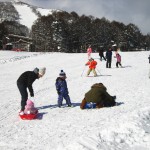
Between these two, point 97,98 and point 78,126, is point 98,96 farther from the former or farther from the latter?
point 78,126

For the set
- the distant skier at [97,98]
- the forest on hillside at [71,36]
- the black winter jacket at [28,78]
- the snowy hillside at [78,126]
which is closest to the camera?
the snowy hillside at [78,126]

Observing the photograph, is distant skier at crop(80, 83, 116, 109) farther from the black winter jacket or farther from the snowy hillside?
the black winter jacket

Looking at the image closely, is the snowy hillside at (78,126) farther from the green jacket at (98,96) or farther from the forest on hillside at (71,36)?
the forest on hillside at (71,36)

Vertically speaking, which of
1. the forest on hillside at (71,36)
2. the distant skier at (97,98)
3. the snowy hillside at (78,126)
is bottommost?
the snowy hillside at (78,126)

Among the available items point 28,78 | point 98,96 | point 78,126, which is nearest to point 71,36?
point 98,96

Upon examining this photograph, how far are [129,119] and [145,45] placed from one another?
12026 centimetres

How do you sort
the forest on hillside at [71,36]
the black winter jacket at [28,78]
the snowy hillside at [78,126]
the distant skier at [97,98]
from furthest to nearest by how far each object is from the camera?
the forest on hillside at [71,36] → the distant skier at [97,98] → the black winter jacket at [28,78] → the snowy hillside at [78,126]

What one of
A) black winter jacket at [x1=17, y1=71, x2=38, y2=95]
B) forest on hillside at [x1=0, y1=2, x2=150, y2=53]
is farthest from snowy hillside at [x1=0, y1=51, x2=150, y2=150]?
forest on hillside at [x1=0, y1=2, x2=150, y2=53]

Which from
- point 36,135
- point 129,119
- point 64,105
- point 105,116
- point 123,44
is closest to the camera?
point 36,135

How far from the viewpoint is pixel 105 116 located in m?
12.4

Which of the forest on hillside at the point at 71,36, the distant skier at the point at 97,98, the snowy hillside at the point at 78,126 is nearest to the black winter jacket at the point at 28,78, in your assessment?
the snowy hillside at the point at 78,126

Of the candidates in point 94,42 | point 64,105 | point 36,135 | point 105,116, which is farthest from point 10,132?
point 94,42

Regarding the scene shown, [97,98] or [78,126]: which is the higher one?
[97,98]

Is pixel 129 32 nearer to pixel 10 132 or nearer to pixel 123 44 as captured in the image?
pixel 123 44
